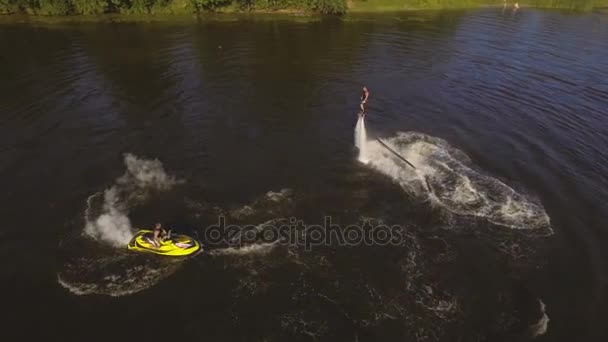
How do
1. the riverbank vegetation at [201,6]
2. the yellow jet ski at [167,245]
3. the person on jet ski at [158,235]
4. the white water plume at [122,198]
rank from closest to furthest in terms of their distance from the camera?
the person on jet ski at [158,235]
the yellow jet ski at [167,245]
the white water plume at [122,198]
the riverbank vegetation at [201,6]

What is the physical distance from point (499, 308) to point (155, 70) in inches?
1577

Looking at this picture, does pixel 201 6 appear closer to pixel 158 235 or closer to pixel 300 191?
pixel 300 191

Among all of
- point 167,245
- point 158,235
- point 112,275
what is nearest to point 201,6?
point 158,235

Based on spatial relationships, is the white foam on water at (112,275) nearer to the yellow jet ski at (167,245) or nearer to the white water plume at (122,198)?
the yellow jet ski at (167,245)

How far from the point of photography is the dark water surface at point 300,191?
70.5 ft

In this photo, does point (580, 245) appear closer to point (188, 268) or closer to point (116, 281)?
point (188, 268)

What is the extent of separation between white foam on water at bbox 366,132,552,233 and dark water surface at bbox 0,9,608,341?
0.14 metres

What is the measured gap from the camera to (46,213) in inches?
1068

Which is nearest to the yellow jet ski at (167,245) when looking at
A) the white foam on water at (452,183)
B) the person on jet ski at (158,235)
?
the person on jet ski at (158,235)

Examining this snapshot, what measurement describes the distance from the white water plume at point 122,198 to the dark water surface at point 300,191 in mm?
136

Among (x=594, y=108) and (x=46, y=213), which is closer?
(x=46, y=213)

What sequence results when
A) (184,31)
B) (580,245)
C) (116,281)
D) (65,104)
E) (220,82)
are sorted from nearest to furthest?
(116,281)
(580,245)
(65,104)
(220,82)
(184,31)

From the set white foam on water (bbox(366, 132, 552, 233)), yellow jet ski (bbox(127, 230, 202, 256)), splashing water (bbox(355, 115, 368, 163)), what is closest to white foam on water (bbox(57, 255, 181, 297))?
yellow jet ski (bbox(127, 230, 202, 256))

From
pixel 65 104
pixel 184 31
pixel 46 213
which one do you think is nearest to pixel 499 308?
pixel 46 213
